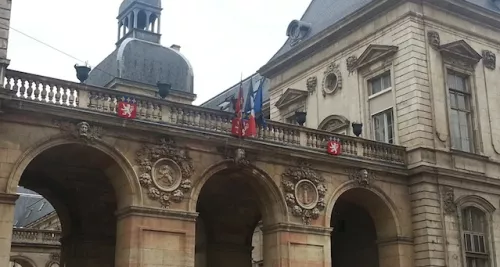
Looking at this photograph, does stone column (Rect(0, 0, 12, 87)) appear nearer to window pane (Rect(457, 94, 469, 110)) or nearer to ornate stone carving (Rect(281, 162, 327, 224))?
ornate stone carving (Rect(281, 162, 327, 224))

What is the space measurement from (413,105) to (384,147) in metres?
1.73

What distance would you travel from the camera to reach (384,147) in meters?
22.1

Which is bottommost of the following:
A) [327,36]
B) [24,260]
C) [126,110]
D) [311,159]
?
[24,260]

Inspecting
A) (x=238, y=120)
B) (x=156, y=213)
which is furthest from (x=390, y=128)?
(x=156, y=213)

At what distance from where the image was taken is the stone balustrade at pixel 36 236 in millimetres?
34781

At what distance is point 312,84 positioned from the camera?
2731 centimetres

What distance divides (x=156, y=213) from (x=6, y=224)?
3574 millimetres

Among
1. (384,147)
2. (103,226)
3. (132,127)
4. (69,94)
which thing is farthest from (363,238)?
(69,94)

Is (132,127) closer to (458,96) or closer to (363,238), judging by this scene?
(363,238)

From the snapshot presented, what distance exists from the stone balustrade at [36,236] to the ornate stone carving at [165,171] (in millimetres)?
19434

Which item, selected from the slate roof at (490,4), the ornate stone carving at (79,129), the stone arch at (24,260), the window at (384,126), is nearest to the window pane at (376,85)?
the window at (384,126)

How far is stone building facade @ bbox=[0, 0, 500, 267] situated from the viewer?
55.8 ft

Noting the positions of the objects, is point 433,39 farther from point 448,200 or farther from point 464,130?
point 448,200

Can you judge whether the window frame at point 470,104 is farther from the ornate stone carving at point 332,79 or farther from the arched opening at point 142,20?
the arched opening at point 142,20
